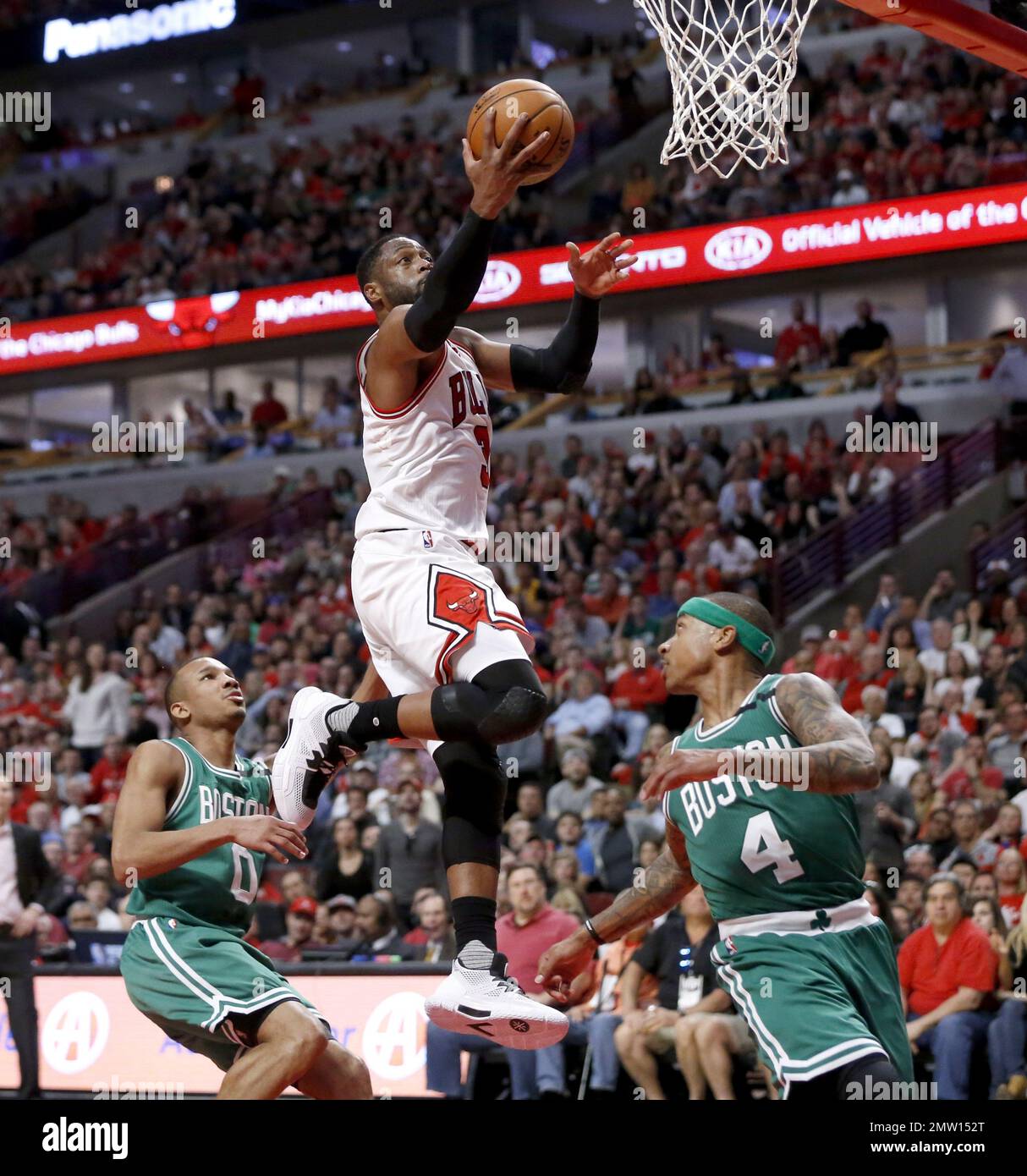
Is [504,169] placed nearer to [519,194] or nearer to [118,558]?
[118,558]

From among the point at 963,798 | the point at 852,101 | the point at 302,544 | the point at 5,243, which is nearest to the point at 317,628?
the point at 302,544

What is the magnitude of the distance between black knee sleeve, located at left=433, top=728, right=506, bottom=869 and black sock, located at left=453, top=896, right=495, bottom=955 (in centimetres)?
11

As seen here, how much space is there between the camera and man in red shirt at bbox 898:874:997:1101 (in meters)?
8.09

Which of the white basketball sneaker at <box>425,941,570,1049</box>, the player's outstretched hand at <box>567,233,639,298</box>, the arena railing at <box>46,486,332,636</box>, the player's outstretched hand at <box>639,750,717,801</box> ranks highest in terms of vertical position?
the arena railing at <box>46,486,332,636</box>

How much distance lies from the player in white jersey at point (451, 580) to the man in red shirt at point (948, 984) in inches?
154

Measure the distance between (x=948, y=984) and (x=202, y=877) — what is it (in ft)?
14.3

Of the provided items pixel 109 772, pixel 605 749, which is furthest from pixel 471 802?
pixel 109 772

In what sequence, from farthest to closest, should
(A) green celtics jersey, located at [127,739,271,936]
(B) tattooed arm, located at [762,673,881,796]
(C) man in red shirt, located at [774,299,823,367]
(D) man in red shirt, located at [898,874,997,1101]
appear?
(C) man in red shirt, located at [774,299,823,367], (D) man in red shirt, located at [898,874,997,1101], (A) green celtics jersey, located at [127,739,271,936], (B) tattooed arm, located at [762,673,881,796]

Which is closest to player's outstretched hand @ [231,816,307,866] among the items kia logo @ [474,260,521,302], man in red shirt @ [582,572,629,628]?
man in red shirt @ [582,572,629,628]

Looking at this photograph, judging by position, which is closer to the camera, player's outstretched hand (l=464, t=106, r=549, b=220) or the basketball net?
player's outstretched hand (l=464, t=106, r=549, b=220)

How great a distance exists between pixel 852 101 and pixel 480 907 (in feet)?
47.8

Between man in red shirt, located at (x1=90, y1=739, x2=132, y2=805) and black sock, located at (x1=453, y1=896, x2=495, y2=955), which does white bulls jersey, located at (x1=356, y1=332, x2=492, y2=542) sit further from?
man in red shirt, located at (x1=90, y1=739, x2=132, y2=805)

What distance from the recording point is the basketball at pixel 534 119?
4.59 metres

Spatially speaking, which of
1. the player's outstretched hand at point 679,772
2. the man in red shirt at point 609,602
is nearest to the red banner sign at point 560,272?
the man in red shirt at point 609,602
